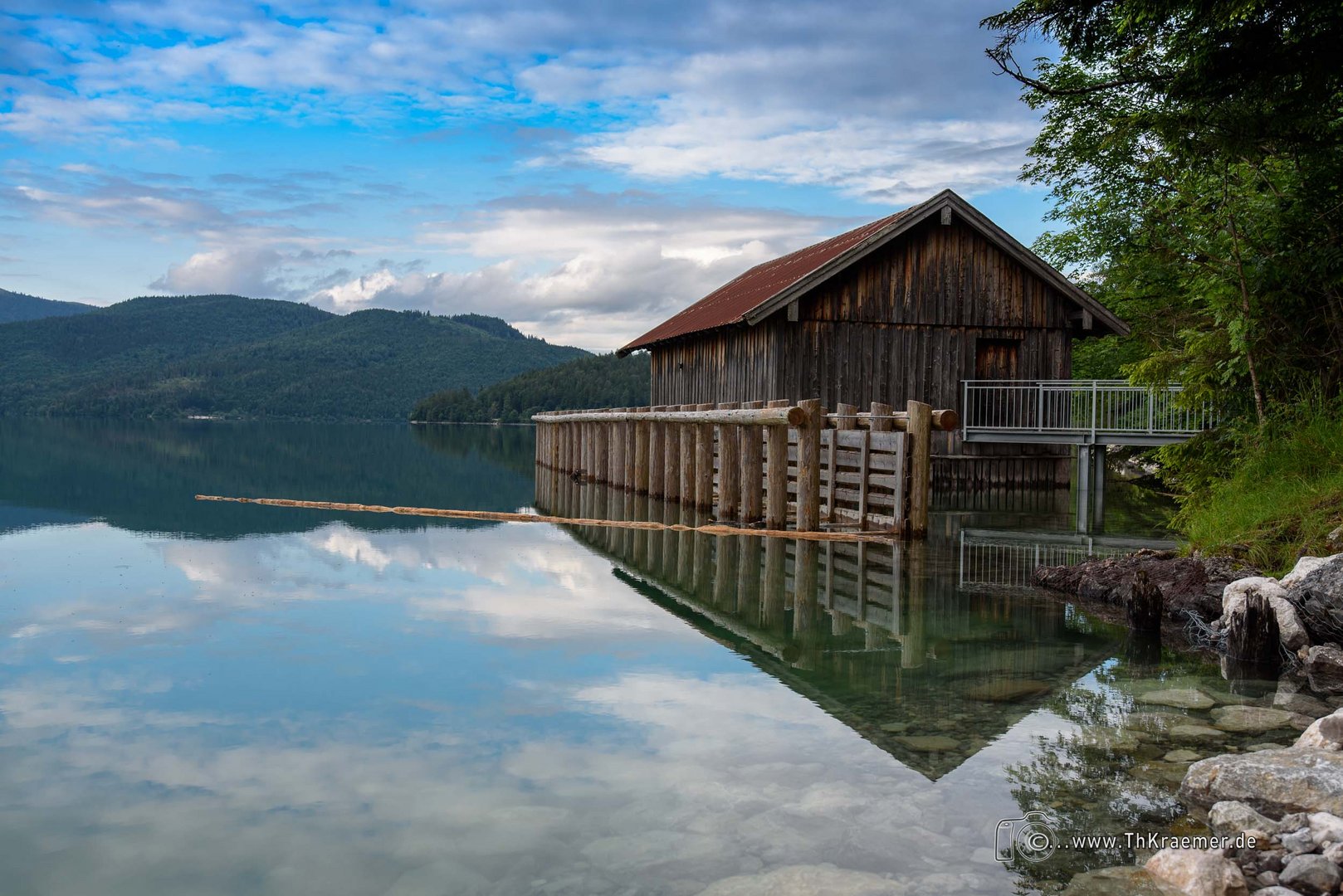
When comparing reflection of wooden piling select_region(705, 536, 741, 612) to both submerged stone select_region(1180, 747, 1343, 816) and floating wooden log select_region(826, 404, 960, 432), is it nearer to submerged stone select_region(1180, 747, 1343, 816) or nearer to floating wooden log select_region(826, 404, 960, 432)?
floating wooden log select_region(826, 404, 960, 432)

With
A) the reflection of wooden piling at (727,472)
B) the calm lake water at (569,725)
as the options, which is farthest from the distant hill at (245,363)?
the calm lake water at (569,725)

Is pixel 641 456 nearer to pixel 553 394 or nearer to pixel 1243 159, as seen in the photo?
pixel 1243 159

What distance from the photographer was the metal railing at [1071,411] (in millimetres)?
20375

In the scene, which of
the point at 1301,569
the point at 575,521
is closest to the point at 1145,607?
the point at 1301,569

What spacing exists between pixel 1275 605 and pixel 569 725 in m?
6.06

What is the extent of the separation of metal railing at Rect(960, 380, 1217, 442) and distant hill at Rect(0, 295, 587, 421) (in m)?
124

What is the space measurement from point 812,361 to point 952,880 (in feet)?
62.9

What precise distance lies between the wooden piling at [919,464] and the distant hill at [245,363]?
432 ft

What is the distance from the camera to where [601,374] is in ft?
339

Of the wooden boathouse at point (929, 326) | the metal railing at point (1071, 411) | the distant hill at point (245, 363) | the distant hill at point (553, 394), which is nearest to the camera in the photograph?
the metal railing at point (1071, 411)

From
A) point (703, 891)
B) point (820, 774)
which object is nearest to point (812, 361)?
point (820, 774)

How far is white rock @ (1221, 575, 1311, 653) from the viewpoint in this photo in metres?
9.04

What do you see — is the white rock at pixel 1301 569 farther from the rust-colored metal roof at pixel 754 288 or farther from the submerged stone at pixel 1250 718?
the rust-colored metal roof at pixel 754 288

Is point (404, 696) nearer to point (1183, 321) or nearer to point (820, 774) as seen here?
point (820, 774)
